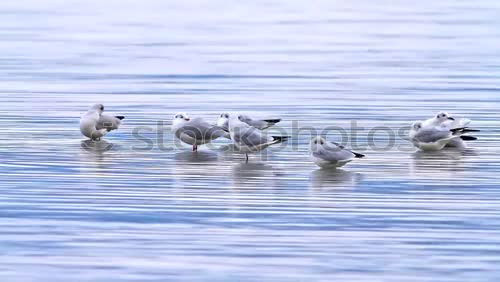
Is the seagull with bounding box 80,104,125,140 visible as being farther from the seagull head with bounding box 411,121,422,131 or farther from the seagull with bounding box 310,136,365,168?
the seagull head with bounding box 411,121,422,131

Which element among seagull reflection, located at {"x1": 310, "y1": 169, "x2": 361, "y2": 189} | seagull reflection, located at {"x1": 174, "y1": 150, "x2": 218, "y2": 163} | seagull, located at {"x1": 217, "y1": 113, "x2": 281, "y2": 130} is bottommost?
seagull reflection, located at {"x1": 310, "y1": 169, "x2": 361, "y2": 189}

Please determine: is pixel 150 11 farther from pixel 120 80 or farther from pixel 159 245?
pixel 159 245

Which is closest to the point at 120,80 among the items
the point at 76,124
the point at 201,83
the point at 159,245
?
the point at 201,83

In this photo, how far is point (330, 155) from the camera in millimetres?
12523

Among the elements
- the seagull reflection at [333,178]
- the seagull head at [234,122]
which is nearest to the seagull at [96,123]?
the seagull head at [234,122]

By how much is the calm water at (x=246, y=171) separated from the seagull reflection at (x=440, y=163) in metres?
0.03

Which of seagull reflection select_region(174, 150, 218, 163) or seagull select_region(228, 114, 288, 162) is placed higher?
seagull select_region(228, 114, 288, 162)

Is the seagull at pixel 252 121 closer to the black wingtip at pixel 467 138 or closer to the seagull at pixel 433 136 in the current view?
the seagull at pixel 433 136

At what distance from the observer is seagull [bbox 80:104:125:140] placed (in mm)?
14344

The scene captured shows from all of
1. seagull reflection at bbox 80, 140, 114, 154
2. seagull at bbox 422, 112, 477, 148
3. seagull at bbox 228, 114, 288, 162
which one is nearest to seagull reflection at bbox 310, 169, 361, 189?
seagull at bbox 228, 114, 288, 162

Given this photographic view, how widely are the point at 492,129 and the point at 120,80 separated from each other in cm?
669

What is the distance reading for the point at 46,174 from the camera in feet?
40.3

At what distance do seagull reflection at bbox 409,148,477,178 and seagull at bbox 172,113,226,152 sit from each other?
195cm

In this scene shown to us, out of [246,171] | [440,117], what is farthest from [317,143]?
[440,117]
